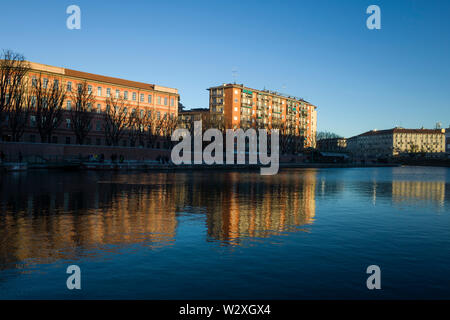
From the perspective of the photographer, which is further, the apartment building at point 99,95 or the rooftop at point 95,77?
the rooftop at point 95,77

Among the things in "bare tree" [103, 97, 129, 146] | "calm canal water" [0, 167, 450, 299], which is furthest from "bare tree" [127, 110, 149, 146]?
"calm canal water" [0, 167, 450, 299]

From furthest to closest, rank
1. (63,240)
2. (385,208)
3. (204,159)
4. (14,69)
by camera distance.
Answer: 1. (204,159)
2. (14,69)
3. (385,208)
4. (63,240)

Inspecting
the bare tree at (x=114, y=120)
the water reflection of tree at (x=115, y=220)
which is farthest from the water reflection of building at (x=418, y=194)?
the bare tree at (x=114, y=120)

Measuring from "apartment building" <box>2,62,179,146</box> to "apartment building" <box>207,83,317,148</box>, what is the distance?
24.0 m

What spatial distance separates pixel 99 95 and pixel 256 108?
182 feet

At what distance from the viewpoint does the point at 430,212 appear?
14109 mm

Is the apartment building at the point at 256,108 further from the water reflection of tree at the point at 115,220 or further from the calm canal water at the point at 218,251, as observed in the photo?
the calm canal water at the point at 218,251

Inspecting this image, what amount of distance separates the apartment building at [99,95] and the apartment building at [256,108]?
24.0 meters

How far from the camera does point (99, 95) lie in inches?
2751

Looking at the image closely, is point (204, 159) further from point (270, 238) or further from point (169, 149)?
point (270, 238)

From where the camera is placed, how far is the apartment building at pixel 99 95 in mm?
61469

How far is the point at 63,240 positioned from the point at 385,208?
12.1 m
